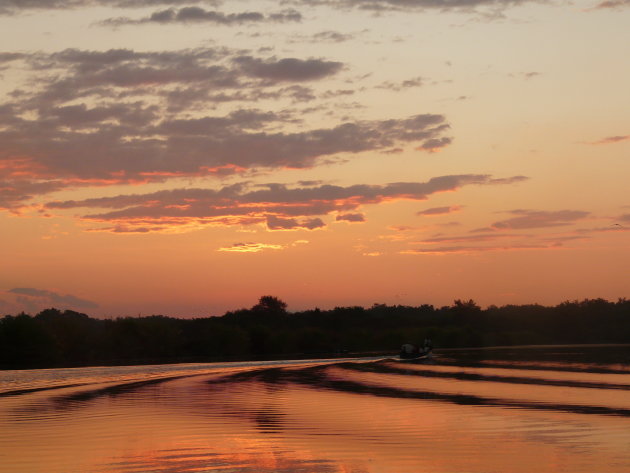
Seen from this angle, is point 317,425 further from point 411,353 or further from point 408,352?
point 411,353

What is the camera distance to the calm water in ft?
60.1

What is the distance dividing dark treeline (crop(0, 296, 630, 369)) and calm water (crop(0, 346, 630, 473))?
32.6 metres

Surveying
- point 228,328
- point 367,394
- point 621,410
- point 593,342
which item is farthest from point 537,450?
point 593,342

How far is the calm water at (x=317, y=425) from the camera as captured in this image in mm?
18328

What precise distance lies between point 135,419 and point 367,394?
12530 millimetres

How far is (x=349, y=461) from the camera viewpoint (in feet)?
60.8

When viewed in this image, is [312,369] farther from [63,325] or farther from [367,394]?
[63,325]

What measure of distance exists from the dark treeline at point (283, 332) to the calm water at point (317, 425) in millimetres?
32625

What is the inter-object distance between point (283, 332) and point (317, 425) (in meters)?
84.8

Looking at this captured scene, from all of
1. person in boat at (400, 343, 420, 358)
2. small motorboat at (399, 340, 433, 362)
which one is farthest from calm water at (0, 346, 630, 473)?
person in boat at (400, 343, 420, 358)

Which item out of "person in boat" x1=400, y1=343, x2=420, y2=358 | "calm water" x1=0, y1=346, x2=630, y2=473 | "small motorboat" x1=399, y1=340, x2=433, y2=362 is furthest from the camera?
"person in boat" x1=400, y1=343, x2=420, y2=358

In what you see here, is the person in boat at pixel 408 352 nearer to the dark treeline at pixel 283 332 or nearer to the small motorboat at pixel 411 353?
the small motorboat at pixel 411 353

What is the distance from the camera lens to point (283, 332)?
110 meters

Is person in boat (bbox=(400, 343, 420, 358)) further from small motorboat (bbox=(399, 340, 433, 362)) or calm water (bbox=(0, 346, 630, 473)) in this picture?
calm water (bbox=(0, 346, 630, 473))
